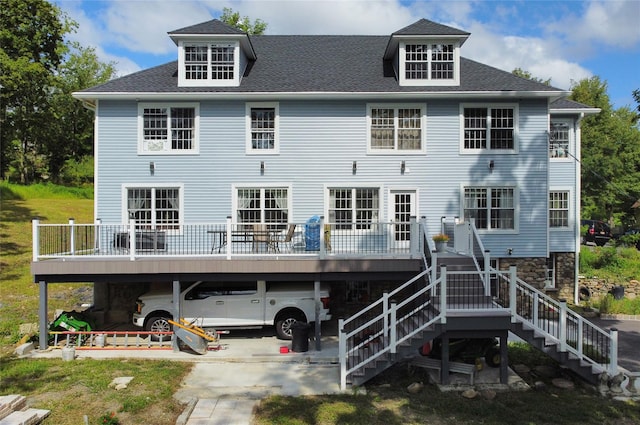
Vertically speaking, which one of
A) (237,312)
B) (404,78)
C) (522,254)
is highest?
(404,78)

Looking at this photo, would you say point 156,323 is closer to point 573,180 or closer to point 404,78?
point 404,78

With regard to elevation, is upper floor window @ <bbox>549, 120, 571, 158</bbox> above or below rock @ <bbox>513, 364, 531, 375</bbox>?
above

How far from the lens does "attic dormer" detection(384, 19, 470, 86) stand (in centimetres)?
1498

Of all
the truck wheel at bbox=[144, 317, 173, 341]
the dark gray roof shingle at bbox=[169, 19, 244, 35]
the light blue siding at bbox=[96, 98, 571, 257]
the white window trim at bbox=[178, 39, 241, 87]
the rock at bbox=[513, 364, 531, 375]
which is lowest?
the rock at bbox=[513, 364, 531, 375]

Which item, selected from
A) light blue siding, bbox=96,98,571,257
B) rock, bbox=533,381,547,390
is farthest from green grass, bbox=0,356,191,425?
rock, bbox=533,381,547,390

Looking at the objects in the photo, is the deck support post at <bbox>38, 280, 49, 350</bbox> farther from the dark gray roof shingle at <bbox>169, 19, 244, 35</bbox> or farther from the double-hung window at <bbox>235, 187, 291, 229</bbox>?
the dark gray roof shingle at <bbox>169, 19, 244, 35</bbox>

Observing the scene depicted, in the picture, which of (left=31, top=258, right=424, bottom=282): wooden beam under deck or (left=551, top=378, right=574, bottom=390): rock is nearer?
(left=551, top=378, right=574, bottom=390): rock

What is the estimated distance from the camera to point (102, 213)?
14.7 metres

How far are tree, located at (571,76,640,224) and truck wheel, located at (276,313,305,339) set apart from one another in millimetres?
27104

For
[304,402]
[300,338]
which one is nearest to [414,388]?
[304,402]

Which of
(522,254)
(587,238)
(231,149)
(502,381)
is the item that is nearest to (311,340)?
(502,381)

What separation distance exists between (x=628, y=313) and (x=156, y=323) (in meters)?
15.5

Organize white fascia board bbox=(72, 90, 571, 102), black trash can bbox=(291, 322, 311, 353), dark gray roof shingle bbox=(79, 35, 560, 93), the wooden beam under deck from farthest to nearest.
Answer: dark gray roof shingle bbox=(79, 35, 560, 93), white fascia board bbox=(72, 90, 571, 102), the wooden beam under deck, black trash can bbox=(291, 322, 311, 353)

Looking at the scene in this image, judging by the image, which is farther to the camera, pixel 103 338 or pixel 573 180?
pixel 573 180
